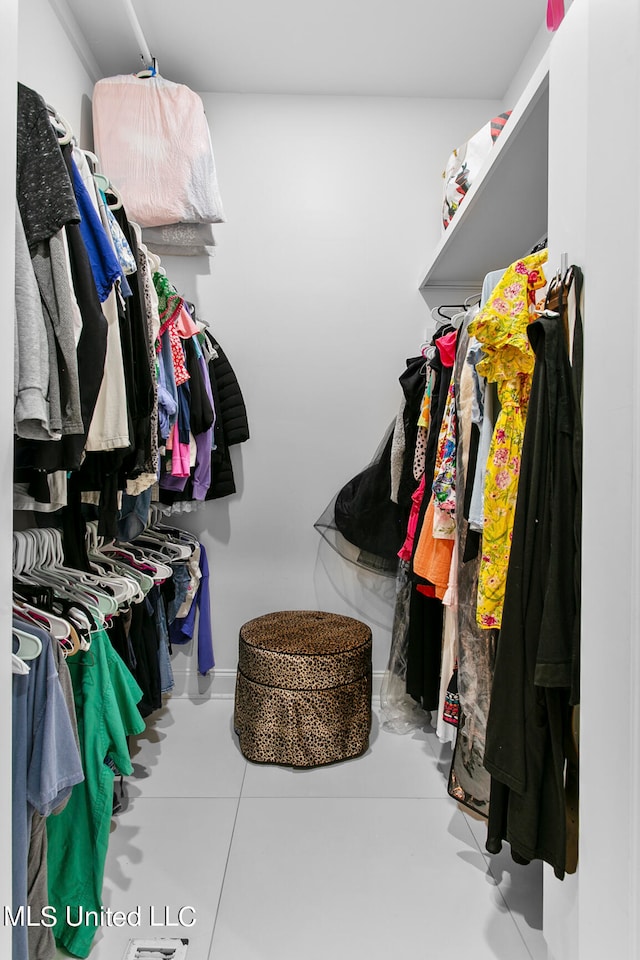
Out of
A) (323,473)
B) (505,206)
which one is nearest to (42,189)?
(505,206)

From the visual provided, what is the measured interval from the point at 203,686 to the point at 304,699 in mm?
842

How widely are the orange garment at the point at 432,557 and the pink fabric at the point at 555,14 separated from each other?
4.17 feet

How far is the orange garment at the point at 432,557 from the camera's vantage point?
6.31 ft

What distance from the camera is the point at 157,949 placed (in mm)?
1326

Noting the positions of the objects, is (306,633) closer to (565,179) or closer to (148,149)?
(565,179)

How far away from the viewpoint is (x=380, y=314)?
2.76 m

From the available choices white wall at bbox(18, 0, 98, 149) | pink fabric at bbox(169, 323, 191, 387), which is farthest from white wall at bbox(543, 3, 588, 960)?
white wall at bbox(18, 0, 98, 149)

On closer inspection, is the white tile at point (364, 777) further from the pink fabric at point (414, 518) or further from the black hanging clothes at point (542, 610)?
the black hanging clothes at point (542, 610)

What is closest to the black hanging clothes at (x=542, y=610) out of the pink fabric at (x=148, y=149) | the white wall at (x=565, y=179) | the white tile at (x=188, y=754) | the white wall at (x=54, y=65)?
the white wall at (x=565, y=179)

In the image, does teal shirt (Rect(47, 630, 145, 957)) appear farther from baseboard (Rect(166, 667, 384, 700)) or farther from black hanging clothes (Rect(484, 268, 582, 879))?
baseboard (Rect(166, 667, 384, 700))

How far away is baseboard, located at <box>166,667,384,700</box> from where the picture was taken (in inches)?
109

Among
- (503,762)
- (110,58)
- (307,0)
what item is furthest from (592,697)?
(110,58)

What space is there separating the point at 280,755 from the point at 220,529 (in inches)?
41.3

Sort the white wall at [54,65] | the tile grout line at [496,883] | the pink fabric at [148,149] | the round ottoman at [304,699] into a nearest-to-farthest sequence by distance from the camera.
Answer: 1. the tile grout line at [496,883]
2. the white wall at [54,65]
3. the round ottoman at [304,699]
4. the pink fabric at [148,149]
